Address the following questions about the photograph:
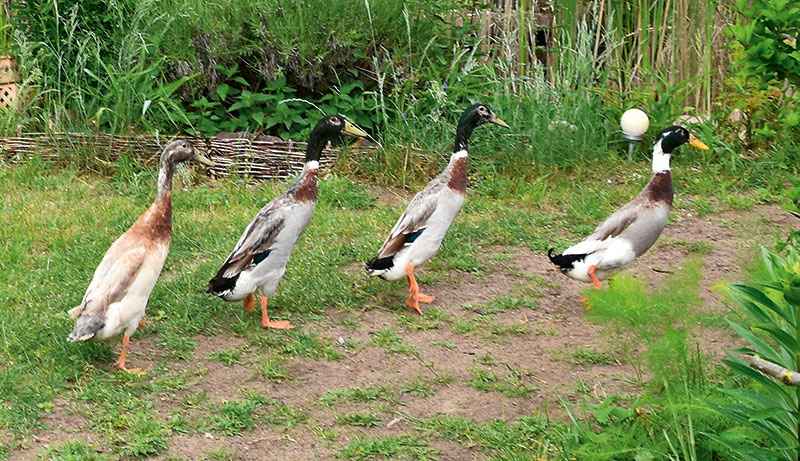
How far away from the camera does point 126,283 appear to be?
4.89 meters

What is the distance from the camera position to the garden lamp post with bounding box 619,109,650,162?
823 cm

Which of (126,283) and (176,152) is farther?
(176,152)

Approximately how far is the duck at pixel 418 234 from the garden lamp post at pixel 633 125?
2712mm

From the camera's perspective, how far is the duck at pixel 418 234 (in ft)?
18.9

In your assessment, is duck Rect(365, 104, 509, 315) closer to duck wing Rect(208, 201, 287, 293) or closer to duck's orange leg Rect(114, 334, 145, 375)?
duck wing Rect(208, 201, 287, 293)

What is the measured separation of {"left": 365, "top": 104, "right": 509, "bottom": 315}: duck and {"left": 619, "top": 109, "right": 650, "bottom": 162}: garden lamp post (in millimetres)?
2712

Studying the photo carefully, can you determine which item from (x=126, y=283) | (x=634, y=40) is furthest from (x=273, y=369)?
(x=634, y=40)

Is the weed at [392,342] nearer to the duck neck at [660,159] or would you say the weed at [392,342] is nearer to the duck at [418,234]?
the duck at [418,234]

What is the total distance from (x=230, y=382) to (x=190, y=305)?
89 centimetres

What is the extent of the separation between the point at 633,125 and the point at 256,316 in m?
3.98

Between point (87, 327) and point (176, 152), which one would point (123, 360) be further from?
point (176, 152)

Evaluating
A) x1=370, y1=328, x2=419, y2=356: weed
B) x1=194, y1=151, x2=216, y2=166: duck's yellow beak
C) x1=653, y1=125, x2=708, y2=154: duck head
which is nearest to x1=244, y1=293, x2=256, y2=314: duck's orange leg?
x1=370, y1=328, x2=419, y2=356: weed

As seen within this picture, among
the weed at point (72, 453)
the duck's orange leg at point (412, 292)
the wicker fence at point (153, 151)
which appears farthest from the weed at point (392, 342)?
the wicker fence at point (153, 151)

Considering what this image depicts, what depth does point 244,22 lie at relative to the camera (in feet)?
28.4
